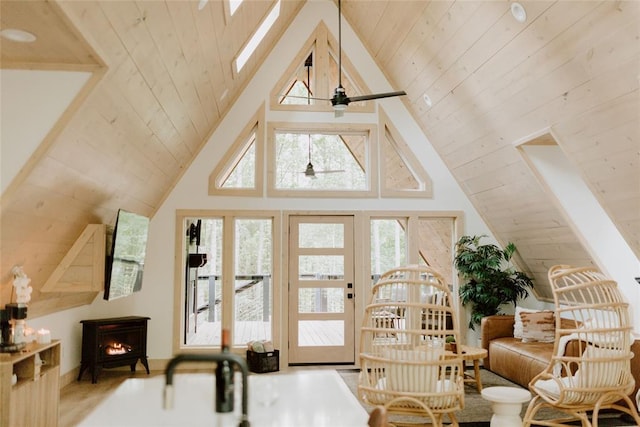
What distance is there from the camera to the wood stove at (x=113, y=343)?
5598mm

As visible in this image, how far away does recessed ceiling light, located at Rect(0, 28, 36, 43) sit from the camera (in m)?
2.66

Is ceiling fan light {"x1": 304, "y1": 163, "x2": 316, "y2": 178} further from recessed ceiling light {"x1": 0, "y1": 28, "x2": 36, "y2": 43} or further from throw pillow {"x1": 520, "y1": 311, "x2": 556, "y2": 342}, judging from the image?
recessed ceiling light {"x1": 0, "y1": 28, "x2": 36, "y2": 43}

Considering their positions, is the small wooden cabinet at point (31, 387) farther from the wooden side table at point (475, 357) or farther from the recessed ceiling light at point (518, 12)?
the recessed ceiling light at point (518, 12)

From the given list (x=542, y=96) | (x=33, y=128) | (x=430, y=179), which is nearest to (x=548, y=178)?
(x=542, y=96)

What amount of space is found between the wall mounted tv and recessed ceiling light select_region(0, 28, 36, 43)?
6.96ft

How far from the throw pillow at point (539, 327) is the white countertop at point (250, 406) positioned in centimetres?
Result: 402

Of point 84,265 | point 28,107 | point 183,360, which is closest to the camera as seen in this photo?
point 183,360

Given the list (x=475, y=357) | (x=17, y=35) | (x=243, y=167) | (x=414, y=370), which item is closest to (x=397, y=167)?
(x=243, y=167)

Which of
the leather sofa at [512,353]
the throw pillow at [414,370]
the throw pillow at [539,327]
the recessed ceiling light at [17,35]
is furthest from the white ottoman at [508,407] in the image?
the recessed ceiling light at [17,35]

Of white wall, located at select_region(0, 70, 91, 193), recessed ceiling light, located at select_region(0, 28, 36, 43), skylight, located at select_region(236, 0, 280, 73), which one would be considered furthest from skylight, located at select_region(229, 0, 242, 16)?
recessed ceiling light, located at select_region(0, 28, 36, 43)

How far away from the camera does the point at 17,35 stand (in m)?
2.70

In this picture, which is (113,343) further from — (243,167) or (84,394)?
(243,167)

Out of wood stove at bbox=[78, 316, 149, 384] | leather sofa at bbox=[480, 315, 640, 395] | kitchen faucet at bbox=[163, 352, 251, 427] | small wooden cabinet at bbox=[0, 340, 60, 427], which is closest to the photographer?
kitchen faucet at bbox=[163, 352, 251, 427]

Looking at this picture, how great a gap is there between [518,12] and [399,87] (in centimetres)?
296
